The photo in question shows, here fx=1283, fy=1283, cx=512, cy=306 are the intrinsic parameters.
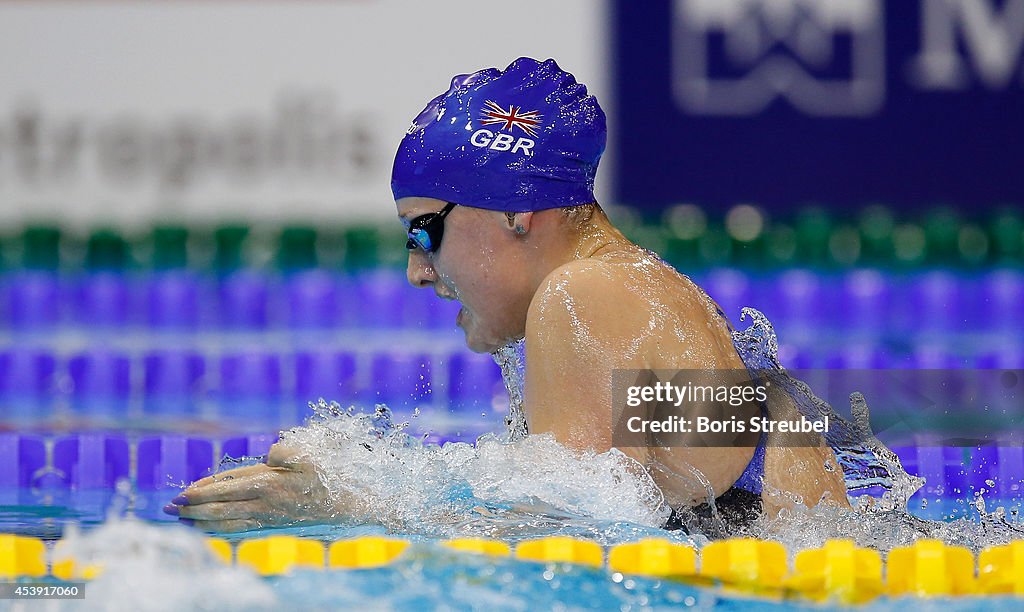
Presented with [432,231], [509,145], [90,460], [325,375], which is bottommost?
[90,460]

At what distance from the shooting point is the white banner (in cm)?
699

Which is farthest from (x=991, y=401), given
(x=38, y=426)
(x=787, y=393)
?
(x=38, y=426)

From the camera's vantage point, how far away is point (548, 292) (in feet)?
6.98

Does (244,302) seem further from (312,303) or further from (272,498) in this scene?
(272,498)

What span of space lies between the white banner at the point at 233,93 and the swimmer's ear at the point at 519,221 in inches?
186

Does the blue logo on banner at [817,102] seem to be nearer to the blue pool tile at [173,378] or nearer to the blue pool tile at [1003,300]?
the blue pool tile at [1003,300]

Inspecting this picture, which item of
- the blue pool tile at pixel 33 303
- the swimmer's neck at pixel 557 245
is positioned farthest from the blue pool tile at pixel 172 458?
the blue pool tile at pixel 33 303

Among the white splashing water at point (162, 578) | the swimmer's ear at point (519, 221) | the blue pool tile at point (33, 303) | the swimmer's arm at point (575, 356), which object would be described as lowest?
the white splashing water at point (162, 578)

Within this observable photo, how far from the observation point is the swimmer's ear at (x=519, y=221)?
7.57 ft

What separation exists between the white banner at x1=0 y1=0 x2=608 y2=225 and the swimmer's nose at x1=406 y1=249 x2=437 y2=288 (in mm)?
4588

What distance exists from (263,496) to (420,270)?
1.66 ft

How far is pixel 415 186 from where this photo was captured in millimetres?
2402

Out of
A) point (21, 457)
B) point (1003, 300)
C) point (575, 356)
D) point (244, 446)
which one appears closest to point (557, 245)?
point (575, 356)

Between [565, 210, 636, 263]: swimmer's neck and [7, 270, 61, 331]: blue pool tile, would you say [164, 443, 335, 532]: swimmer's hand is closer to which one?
[565, 210, 636, 263]: swimmer's neck
